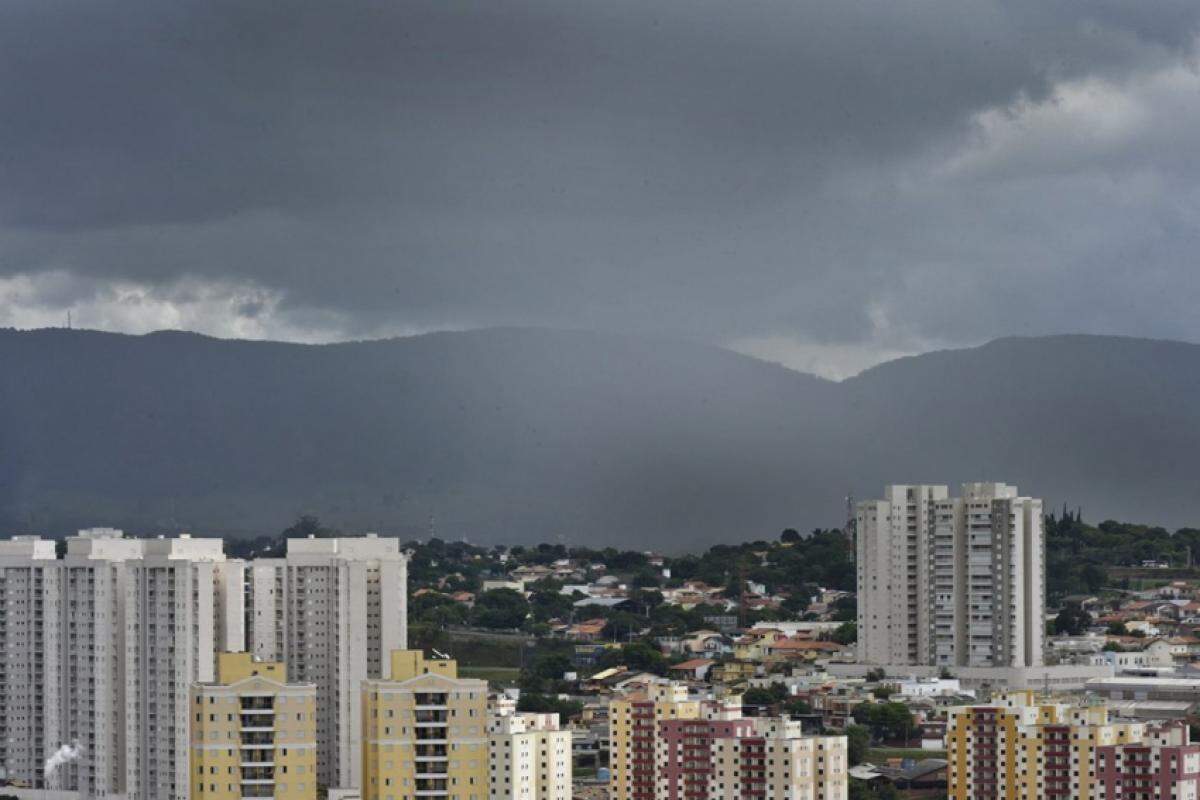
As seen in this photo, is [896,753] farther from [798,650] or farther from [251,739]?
[251,739]

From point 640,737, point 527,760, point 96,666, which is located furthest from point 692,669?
point 527,760

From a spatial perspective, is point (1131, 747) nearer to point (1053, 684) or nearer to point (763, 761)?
point (763, 761)

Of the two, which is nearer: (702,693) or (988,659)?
(702,693)

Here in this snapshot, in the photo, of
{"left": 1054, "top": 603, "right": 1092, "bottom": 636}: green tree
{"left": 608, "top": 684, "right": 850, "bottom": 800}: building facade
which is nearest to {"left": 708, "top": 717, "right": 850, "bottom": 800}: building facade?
{"left": 608, "top": 684, "right": 850, "bottom": 800}: building facade

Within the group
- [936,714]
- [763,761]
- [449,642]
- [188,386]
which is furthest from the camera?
[188,386]

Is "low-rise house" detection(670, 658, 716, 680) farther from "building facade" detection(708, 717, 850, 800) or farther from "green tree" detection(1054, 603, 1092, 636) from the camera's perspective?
"building facade" detection(708, 717, 850, 800)

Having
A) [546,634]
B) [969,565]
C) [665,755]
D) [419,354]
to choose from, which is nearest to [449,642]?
[546,634]
